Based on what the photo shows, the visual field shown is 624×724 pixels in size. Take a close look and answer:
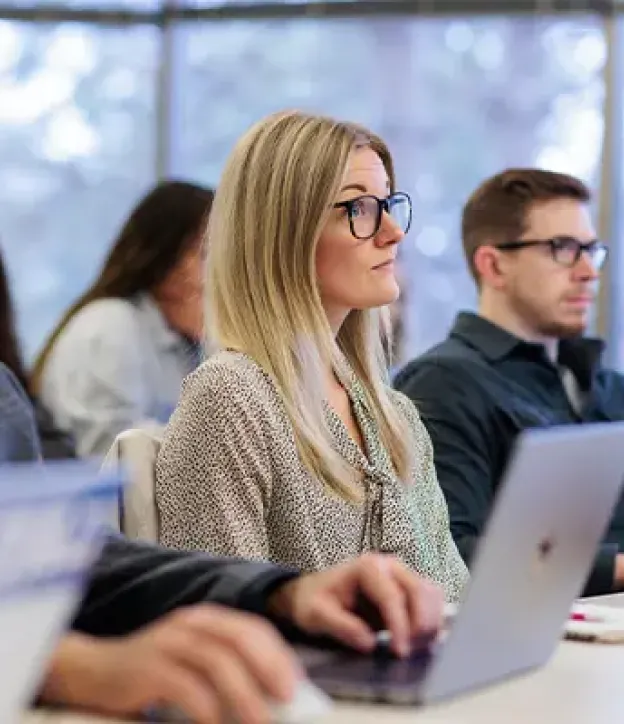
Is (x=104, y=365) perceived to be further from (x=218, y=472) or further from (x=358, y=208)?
(x=218, y=472)

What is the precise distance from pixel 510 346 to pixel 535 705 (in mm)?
2152

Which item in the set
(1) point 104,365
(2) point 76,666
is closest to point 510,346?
(1) point 104,365

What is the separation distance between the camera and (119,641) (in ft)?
3.31

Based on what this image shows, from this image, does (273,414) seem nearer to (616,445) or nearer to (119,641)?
(616,445)

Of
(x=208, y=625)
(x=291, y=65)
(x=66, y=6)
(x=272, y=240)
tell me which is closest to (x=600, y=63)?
(x=291, y=65)

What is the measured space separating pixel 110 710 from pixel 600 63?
461cm

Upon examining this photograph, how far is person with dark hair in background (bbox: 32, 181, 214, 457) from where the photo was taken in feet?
13.8

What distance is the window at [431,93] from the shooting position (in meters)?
5.34

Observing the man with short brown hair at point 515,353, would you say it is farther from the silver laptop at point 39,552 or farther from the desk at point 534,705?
the silver laptop at point 39,552

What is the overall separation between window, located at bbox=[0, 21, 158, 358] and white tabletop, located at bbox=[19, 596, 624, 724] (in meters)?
4.28

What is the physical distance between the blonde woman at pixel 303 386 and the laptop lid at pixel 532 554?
0.68 m

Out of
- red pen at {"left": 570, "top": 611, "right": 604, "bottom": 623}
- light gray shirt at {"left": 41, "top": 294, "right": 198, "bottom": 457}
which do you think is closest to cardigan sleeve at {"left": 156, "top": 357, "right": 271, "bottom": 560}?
red pen at {"left": 570, "top": 611, "right": 604, "bottom": 623}

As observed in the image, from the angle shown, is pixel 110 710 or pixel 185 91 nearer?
pixel 110 710

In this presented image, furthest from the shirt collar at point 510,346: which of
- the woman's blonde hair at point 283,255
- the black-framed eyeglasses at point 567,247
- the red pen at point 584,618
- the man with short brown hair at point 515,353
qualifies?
the red pen at point 584,618
